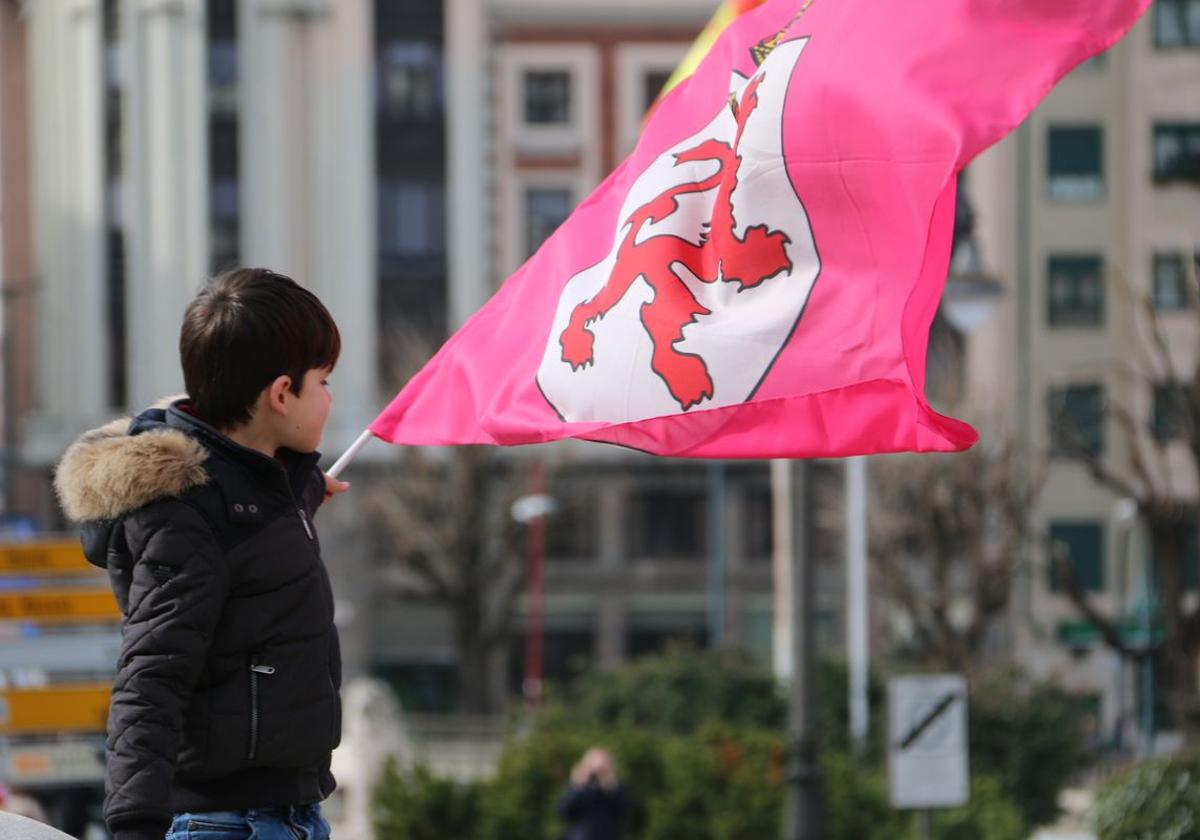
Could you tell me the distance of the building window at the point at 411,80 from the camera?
54.9 meters

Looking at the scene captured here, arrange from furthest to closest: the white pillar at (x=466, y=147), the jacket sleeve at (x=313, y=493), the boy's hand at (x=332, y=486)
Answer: the white pillar at (x=466, y=147) → the boy's hand at (x=332, y=486) → the jacket sleeve at (x=313, y=493)

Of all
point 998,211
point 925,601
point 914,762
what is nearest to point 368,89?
point 998,211

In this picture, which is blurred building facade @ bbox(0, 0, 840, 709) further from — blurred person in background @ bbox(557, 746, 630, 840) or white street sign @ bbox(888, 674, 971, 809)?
white street sign @ bbox(888, 674, 971, 809)

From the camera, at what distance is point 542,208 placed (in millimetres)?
56219

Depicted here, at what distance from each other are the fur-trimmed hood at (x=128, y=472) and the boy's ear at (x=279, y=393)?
0.15 meters

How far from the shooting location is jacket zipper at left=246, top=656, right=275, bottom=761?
3.65 metres

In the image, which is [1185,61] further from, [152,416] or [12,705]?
[152,416]

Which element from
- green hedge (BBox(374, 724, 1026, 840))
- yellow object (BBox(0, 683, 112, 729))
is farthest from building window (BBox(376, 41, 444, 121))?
green hedge (BBox(374, 724, 1026, 840))

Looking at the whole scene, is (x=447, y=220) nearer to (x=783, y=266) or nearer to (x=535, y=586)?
(x=535, y=586)

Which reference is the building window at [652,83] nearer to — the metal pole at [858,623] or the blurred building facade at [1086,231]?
the blurred building facade at [1086,231]

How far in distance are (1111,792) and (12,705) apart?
11.0m

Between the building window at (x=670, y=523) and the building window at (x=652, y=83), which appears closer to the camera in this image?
the building window at (x=670, y=523)

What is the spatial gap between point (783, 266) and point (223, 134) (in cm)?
4962

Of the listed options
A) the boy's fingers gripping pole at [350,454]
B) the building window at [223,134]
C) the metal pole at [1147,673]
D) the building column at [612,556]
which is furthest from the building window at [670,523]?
the boy's fingers gripping pole at [350,454]
